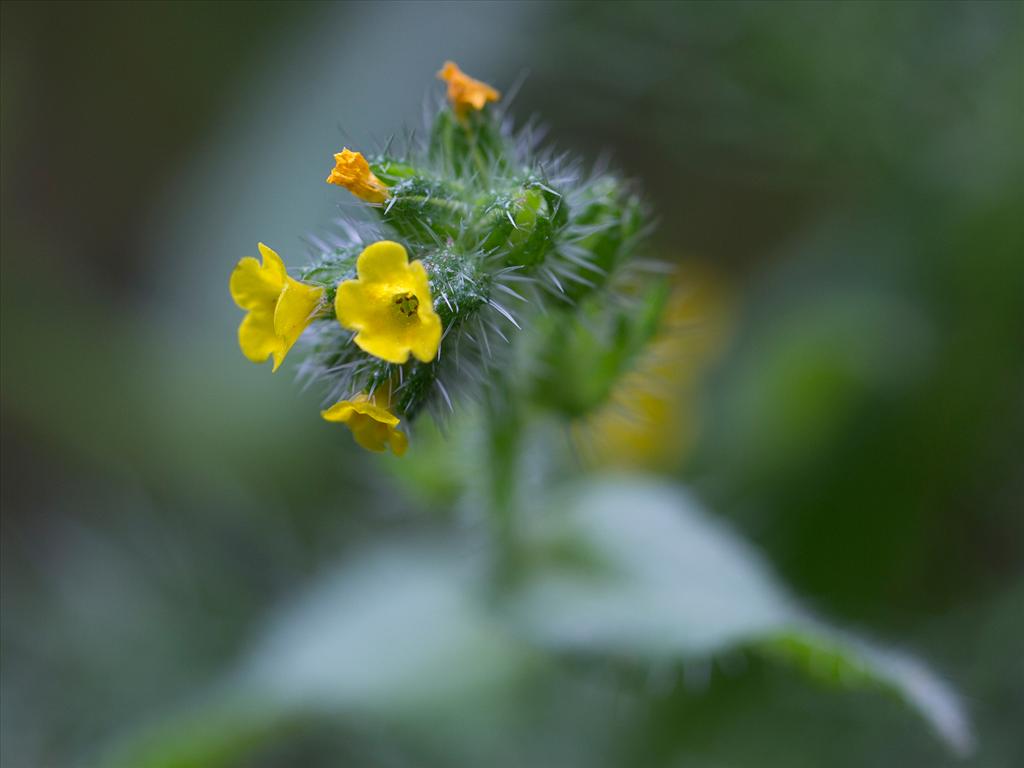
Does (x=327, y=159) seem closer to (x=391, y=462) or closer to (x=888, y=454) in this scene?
(x=391, y=462)

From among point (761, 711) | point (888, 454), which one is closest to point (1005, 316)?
point (888, 454)

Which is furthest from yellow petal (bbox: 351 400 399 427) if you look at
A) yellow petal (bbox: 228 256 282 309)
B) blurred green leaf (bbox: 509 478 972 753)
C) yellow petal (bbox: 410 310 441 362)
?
blurred green leaf (bbox: 509 478 972 753)

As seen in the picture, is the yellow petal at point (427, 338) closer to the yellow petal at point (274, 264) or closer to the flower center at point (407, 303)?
the flower center at point (407, 303)

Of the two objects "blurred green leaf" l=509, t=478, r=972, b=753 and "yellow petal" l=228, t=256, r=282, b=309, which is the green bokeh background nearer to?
"blurred green leaf" l=509, t=478, r=972, b=753

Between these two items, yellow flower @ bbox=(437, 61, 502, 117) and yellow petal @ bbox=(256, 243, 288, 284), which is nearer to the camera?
yellow petal @ bbox=(256, 243, 288, 284)

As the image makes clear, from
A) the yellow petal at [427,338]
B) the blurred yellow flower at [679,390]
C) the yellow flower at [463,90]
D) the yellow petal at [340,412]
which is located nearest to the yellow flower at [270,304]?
the yellow petal at [340,412]

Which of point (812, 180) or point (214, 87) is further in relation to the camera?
point (214, 87)

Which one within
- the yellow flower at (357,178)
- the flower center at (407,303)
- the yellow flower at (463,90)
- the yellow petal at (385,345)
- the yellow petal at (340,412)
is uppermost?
the yellow flower at (463,90)
